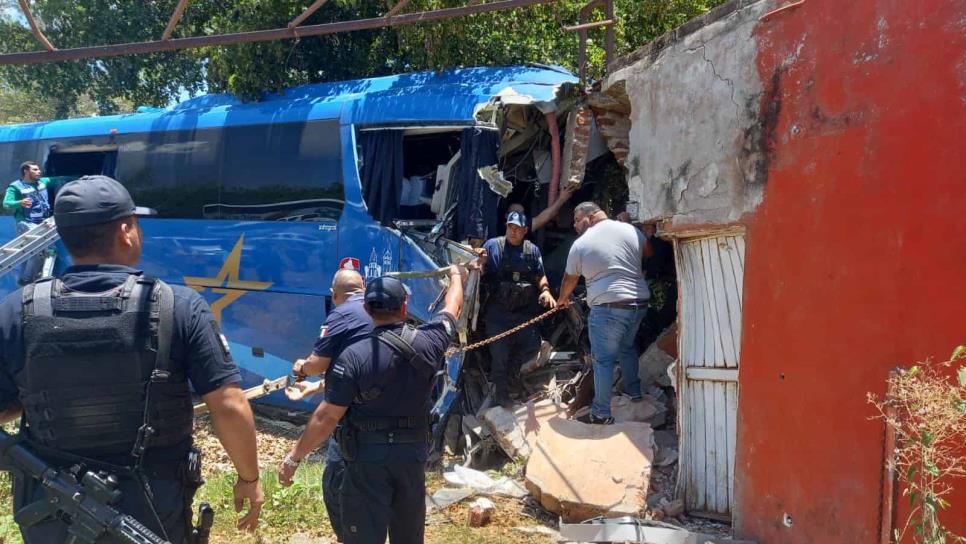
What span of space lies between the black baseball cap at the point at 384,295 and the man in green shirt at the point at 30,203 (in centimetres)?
663

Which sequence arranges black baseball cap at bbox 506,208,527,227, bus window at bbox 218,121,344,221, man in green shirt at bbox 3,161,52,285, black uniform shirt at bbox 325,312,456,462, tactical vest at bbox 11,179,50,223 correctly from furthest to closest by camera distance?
tactical vest at bbox 11,179,50,223
man in green shirt at bbox 3,161,52,285
bus window at bbox 218,121,344,221
black baseball cap at bbox 506,208,527,227
black uniform shirt at bbox 325,312,456,462

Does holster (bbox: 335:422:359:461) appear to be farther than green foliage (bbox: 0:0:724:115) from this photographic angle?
No

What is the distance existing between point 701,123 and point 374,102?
3233 millimetres

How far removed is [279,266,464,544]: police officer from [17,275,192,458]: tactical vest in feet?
2.92

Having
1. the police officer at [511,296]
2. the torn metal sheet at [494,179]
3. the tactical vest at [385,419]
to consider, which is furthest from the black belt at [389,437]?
the torn metal sheet at [494,179]

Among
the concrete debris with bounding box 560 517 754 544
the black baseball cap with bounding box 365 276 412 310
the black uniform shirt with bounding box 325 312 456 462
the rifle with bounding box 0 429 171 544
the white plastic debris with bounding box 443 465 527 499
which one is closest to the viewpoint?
the rifle with bounding box 0 429 171 544

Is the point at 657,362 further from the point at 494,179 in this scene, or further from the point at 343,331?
the point at 343,331

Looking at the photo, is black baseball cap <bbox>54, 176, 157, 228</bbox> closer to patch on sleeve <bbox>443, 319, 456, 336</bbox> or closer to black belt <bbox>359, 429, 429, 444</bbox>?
black belt <bbox>359, 429, 429, 444</bbox>

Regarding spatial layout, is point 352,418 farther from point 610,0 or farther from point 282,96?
point 282,96

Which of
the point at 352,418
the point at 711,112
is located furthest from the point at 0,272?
the point at 711,112

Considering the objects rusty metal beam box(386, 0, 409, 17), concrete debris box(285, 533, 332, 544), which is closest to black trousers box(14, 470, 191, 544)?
concrete debris box(285, 533, 332, 544)

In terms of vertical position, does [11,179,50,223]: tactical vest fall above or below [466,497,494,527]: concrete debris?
above

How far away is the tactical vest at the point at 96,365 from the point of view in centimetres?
232

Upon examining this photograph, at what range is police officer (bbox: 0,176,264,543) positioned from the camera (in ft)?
7.64
